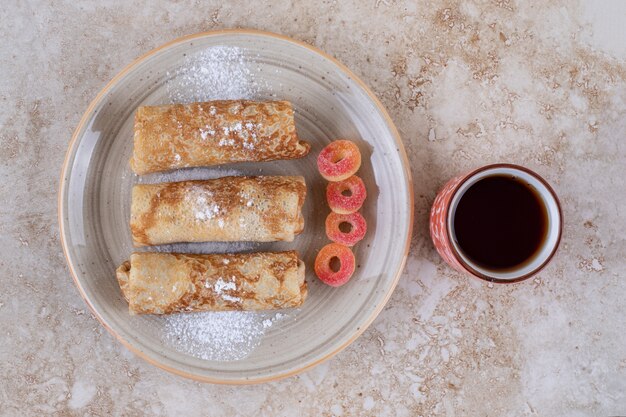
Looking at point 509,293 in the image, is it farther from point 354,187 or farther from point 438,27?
point 438,27

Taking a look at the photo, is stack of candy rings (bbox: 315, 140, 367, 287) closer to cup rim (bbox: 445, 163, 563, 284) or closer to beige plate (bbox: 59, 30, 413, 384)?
beige plate (bbox: 59, 30, 413, 384)

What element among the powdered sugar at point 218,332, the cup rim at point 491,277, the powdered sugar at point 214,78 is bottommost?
the powdered sugar at point 218,332

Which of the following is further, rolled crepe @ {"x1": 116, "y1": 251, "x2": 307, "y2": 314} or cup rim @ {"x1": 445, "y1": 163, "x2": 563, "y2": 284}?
rolled crepe @ {"x1": 116, "y1": 251, "x2": 307, "y2": 314}

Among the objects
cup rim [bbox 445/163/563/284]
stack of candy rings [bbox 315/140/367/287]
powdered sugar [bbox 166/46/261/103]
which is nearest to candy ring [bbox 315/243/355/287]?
stack of candy rings [bbox 315/140/367/287]

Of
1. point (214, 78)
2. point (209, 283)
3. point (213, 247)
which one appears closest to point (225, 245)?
point (213, 247)

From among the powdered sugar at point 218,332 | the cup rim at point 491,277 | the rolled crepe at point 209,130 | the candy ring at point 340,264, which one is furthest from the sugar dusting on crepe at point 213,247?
the cup rim at point 491,277

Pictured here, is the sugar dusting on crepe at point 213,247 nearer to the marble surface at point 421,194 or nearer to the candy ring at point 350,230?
the marble surface at point 421,194

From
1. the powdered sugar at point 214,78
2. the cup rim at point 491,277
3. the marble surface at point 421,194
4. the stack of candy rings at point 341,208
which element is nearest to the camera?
the cup rim at point 491,277
